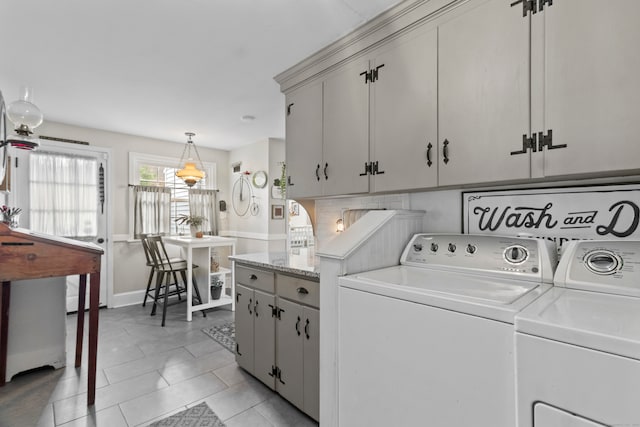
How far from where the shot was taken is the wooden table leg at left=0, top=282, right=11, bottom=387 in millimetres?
2287

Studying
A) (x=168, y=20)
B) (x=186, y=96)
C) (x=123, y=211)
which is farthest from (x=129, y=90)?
(x=123, y=211)

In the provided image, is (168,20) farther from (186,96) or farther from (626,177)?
(626,177)

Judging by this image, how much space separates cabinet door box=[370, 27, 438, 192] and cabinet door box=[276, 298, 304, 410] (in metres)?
0.95

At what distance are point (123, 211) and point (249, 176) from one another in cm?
193

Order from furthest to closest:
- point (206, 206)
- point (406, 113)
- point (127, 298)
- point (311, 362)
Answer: point (206, 206) → point (127, 298) → point (311, 362) → point (406, 113)

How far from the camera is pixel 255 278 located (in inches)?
88.3

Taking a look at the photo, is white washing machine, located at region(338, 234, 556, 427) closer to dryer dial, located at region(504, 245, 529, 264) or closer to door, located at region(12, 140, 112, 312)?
dryer dial, located at region(504, 245, 529, 264)

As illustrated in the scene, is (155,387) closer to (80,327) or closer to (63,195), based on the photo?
(80,327)

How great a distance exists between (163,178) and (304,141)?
3497 mm

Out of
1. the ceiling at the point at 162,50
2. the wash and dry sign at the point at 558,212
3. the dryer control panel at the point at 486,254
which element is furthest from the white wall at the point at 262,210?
the wash and dry sign at the point at 558,212

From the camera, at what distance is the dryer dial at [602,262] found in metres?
1.06

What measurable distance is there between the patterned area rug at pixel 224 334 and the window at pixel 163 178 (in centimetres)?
209

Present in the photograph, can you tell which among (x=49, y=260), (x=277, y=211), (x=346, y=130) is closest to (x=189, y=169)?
(x=277, y=211)

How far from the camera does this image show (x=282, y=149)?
4.86 metres
